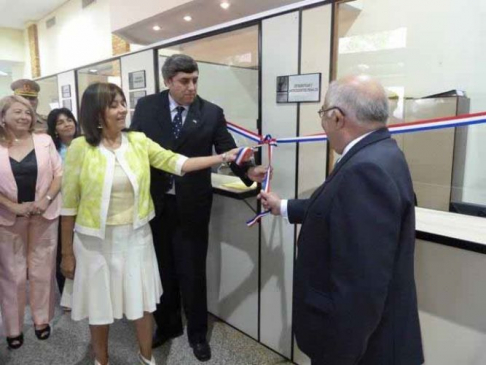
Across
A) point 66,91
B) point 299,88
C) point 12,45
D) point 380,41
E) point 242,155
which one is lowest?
point 242,155

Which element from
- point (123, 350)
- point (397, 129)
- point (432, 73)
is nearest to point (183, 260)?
point (123, 350)

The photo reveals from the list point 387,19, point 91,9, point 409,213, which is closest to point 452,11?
point 387,19

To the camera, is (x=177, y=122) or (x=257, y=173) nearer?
(x=257, y=173)

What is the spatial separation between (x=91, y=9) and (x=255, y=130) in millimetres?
7162

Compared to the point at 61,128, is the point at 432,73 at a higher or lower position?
higher

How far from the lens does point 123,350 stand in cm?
220

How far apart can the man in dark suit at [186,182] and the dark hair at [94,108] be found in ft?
1.27

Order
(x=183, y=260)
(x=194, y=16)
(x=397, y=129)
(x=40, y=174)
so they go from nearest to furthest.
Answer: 1. (x=397, y=129)
2. (x=183, y=260)
3. (x=40, y=174)
4. (x=194, y=16)

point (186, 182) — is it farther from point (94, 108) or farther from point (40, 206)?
point (40, 206)

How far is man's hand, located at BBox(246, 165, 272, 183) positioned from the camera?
6.03 ft

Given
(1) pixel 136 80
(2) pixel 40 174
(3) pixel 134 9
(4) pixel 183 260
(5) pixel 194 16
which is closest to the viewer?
(4) pixel 183 260

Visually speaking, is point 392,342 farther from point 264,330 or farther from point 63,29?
point 63,29

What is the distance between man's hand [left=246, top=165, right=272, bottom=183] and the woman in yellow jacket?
171 millimetres

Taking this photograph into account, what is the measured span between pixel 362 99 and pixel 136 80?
2.29m
